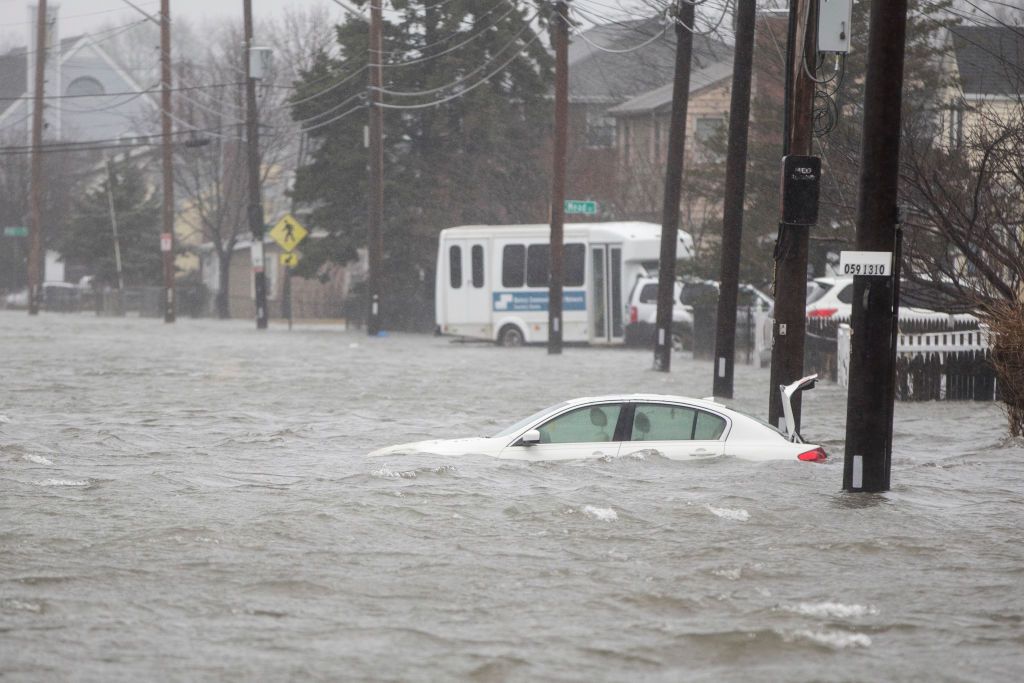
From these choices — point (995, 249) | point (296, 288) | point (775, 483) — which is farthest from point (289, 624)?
point (296, 288)

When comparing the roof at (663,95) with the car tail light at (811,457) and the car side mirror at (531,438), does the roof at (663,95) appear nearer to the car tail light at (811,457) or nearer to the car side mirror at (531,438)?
the car tail light at (811,457)

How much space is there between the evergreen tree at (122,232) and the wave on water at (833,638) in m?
62.6

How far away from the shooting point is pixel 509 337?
4006 centimetres

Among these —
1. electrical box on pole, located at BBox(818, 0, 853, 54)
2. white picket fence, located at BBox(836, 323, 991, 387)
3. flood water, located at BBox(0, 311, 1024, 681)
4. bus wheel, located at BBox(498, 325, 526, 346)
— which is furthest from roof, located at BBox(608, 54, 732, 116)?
electrical box on pole, located at BBox(818, 0, 853, 54)

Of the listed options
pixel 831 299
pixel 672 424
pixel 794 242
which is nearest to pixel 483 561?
pixel 672 424

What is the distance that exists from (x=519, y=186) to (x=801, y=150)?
34.9 m

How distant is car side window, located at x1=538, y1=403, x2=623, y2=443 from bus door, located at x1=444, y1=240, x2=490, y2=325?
2668 cm

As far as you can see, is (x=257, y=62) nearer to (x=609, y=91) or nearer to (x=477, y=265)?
(x=477, y=265)

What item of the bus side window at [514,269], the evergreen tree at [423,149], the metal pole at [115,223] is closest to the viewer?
the bus side window at [514,269]

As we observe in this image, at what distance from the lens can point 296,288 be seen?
68.6m

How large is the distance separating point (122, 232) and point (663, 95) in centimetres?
2640

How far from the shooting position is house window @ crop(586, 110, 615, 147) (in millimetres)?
57344

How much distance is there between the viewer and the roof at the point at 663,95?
55444 mm

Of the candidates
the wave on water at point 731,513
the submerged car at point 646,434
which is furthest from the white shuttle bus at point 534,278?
the wave on water at point 731,513
